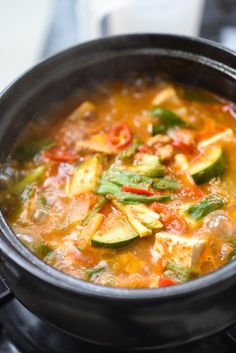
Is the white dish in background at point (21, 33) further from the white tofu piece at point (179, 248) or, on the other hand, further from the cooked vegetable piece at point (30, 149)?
the white tofu piece at point (179, 248)

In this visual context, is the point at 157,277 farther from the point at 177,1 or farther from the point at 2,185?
the point at 177,1

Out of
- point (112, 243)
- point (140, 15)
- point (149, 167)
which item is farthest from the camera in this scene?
point (140, 15)

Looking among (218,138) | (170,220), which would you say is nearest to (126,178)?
(170,220)

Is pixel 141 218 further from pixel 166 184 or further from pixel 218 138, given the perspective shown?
pixel 218 138

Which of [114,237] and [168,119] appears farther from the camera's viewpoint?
[168,119]

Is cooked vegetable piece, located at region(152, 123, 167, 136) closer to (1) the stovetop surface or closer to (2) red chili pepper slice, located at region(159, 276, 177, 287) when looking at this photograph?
(2) red chili pepper slice, located at region(159, 276, 177, 287)

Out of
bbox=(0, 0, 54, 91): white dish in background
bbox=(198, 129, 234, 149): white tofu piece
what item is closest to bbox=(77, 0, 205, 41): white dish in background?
bbox=(0, 0, 54, 91): white dish in background

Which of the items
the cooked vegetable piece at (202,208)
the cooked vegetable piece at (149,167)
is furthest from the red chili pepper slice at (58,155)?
the cooked vegetable piece at (202,208)

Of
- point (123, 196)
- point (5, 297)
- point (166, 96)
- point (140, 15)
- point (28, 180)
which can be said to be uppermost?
point (140, 15)
